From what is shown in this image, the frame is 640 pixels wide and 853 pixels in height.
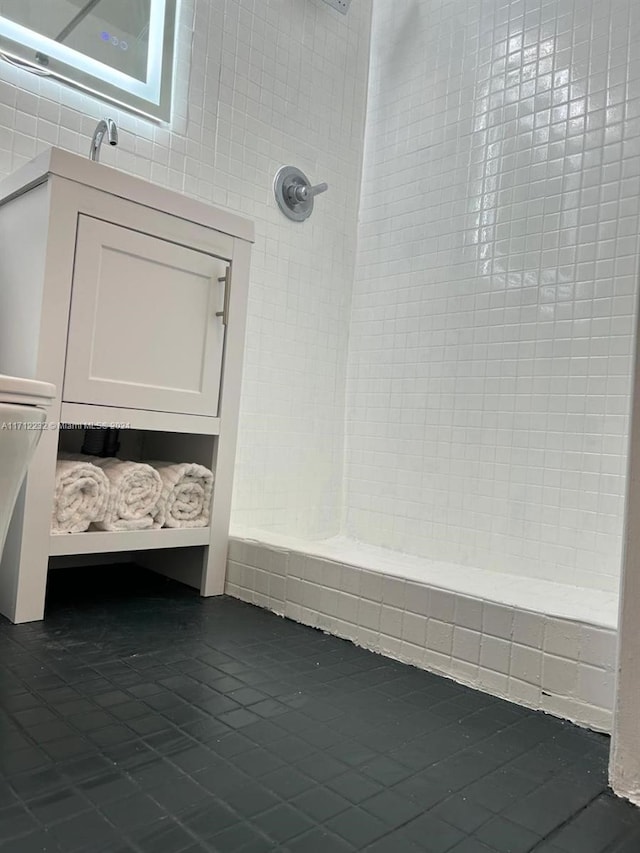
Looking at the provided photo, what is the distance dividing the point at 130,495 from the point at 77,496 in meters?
0.13

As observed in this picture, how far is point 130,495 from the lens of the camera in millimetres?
1592

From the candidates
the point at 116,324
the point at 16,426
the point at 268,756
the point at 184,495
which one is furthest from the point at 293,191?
the point at 268,756

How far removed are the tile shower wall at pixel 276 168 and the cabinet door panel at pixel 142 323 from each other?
43cm

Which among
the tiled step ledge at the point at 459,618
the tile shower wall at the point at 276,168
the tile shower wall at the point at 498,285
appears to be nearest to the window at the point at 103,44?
the tile shower wall at the point at 276,168

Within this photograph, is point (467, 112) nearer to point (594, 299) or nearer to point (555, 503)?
point (594, 299)

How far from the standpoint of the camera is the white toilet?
0.94 meters

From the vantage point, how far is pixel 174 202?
1.62m

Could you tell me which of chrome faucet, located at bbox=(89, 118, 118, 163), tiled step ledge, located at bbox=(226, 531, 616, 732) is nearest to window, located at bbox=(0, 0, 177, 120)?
chrome faucet, located at bbox=(89, 118, 118, 163)

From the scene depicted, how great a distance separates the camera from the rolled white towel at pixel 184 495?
168 cm

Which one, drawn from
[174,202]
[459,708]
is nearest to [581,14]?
[174,202]

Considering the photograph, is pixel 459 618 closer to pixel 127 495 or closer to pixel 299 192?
pixel 127 495

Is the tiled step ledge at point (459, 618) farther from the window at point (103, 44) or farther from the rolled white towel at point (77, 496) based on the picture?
the window at point (103, 44)

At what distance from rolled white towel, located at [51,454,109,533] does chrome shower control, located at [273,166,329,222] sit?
3.98 ft

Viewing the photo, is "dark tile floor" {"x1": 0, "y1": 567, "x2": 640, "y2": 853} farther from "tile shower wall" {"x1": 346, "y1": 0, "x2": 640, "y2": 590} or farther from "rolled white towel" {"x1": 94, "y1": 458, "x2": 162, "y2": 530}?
"tile shower wall" {"x1": 346, "y1": 0, "x2": 640, "y2": 590}
